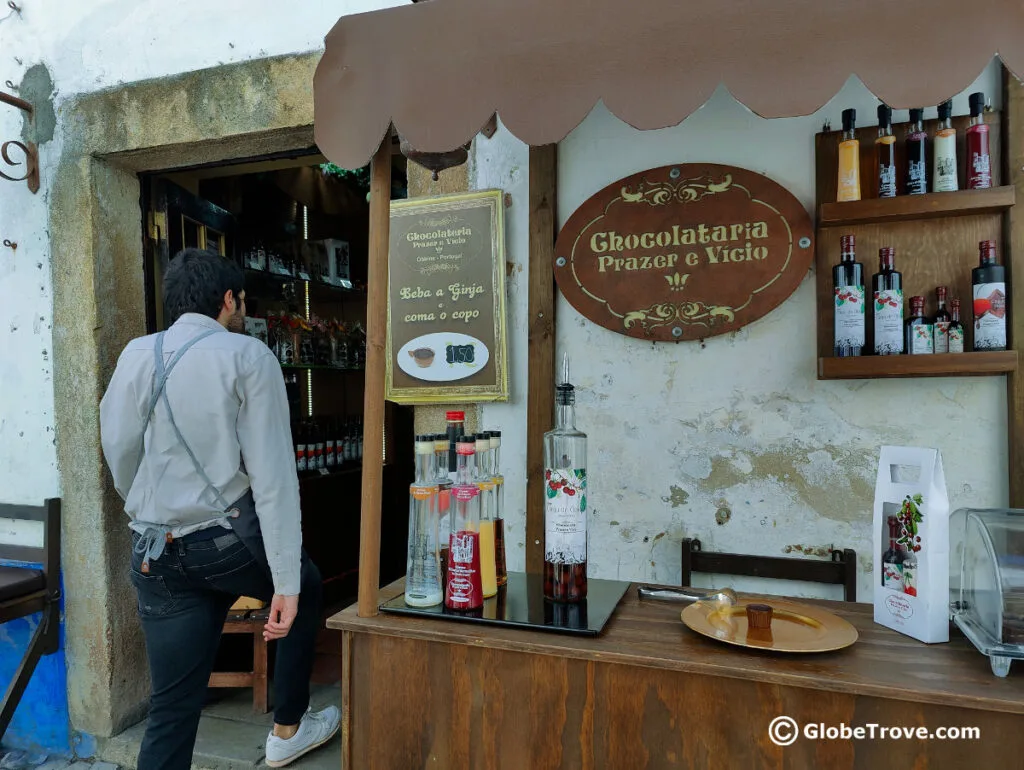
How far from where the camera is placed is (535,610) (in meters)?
1.51

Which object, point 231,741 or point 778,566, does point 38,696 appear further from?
point 778,566

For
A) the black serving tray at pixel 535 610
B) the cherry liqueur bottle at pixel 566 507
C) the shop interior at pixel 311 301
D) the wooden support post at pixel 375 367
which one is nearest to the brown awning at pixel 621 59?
the wooden support post at pixel 375 367

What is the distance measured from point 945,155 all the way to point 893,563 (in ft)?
3.82

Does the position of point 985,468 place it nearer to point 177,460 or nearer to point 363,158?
point 363,158

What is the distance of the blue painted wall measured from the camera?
2.71 m

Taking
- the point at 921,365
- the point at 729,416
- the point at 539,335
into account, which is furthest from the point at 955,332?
the point at 539,335

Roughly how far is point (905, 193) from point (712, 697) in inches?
58.7

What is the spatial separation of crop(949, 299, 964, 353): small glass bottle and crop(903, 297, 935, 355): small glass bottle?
0.04m

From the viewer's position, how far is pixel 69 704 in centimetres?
271

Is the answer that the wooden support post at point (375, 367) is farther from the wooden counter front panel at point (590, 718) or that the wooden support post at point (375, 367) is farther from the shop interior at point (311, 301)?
the shop interior at point (311, 301)

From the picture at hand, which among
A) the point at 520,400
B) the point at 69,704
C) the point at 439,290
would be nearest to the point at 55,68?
the point at 439,290

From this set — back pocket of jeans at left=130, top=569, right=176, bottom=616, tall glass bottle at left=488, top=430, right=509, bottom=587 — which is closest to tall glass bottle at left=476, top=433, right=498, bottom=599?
tall glass bottle at left=488, top=430, right=509, bottom=587

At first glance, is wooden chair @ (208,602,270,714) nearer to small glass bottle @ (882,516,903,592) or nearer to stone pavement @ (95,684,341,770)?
stone pavement @ (95,684,341,770)

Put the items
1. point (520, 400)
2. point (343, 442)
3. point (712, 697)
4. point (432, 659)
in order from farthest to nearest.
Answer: point (343, 442), point (520, 400), point (432, 659), point (712, 697)
